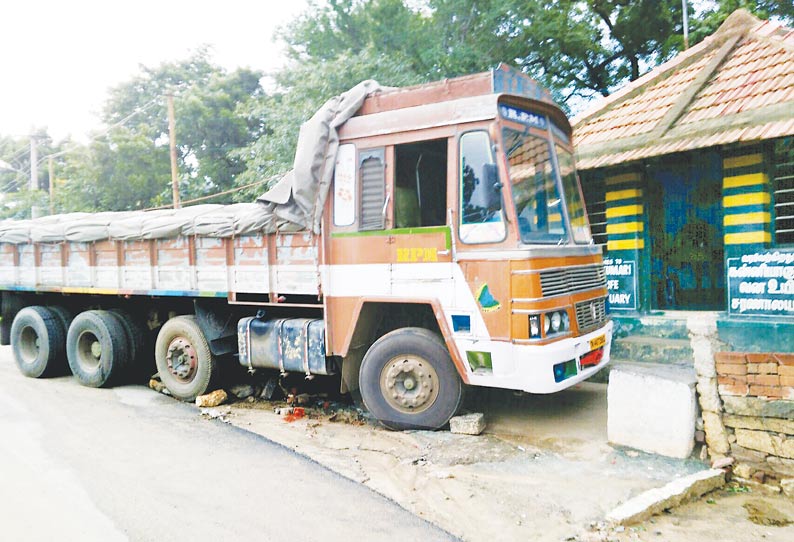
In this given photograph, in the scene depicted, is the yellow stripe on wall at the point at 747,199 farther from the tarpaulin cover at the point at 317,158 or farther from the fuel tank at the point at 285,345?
the fuel tank at the point at 285,345

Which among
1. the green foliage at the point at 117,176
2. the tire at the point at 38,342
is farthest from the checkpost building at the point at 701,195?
the green foliage at the point at 117,176

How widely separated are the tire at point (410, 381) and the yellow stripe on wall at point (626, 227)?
3884 millimetres

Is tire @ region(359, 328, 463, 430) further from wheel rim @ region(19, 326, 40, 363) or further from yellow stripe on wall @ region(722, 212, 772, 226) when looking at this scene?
wheel rim @ region(19, 326, 40, 363)

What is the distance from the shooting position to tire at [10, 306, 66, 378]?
8562mm

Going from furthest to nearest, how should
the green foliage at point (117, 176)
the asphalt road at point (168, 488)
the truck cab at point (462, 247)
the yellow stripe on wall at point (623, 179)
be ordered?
the green foliage at point (117, 176), the yellow stripe on wall at point (623, 179), the truck cab at point (462, 247), the asphalt road at point (168, 488)

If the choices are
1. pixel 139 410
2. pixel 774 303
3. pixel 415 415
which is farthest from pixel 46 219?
pixel 774 303

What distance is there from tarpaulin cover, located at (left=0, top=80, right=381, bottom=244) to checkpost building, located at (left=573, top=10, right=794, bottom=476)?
3.49 metres

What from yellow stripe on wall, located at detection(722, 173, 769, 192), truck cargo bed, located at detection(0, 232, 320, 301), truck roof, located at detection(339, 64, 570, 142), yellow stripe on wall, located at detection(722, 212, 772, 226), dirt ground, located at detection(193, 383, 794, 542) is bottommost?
dirt ground, located at detection(193, 383, 794, 542)

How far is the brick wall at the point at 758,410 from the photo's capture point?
458 centimetres

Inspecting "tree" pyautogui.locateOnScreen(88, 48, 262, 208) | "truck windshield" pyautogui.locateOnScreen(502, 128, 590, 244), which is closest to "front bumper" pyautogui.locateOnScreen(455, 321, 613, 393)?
"truck windshield" pyautogui.locateOnScreen(502, 128, 590, 244)

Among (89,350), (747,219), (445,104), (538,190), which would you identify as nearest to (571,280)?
(538,190)

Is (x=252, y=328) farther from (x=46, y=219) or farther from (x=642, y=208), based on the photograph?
(x=642, y=208)

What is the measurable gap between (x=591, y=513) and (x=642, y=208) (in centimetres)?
510

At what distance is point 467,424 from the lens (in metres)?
5.44
